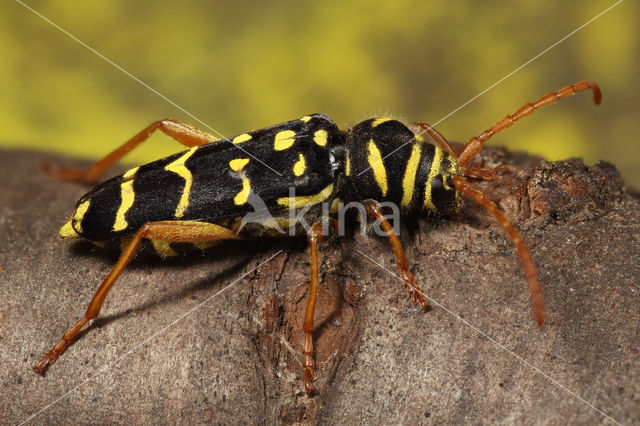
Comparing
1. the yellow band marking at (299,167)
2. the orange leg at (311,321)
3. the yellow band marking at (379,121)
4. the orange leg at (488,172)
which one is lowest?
the orange leg at (311,321)

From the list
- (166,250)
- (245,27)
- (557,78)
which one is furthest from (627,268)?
(245,27)

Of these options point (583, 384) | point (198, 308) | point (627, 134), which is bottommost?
point (198, 308)

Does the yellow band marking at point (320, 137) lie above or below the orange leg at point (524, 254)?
above

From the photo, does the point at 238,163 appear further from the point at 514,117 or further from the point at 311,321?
the point at 514,117

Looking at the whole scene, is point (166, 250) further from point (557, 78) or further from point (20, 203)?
point (557, 78)

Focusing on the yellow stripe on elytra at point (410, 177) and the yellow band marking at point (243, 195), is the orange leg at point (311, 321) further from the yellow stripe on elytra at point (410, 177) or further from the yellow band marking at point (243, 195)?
the yellow stripe on elytra at point (410, 177)

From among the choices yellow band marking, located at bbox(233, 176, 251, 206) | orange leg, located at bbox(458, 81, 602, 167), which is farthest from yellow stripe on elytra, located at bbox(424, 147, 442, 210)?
yellow band marking, located at bbox(233, 176, 251, 206)

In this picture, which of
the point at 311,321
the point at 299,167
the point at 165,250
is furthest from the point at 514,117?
the point at 165,250

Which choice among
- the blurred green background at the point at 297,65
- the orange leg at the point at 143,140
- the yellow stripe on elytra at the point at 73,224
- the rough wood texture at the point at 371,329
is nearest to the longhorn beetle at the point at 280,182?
the yellow stripe on elytra at the point at 73,224

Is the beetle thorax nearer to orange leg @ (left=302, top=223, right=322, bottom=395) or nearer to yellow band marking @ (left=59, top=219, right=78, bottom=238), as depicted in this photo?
orange leg @ (left=302, top=223, right=322, bottom=395)
